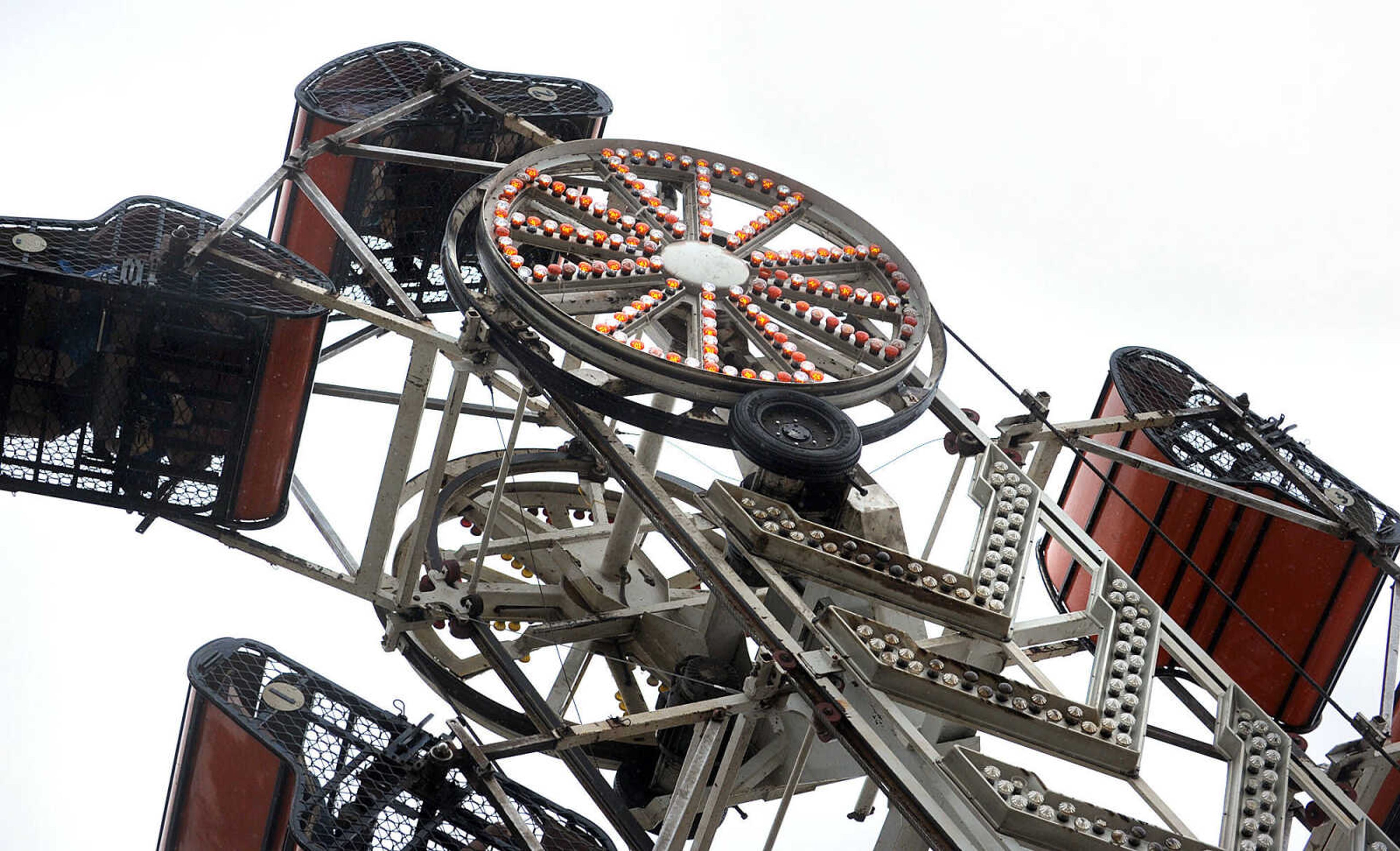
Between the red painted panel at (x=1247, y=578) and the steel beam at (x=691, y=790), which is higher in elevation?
the red painted panel at (x=1247, y=578)

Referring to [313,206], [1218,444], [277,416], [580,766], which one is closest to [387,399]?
[313,206]

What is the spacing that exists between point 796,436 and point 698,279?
139 inches

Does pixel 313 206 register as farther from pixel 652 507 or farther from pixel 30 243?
pixel 652 507

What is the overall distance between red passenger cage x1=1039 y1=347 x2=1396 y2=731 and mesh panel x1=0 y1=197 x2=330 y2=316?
11045 millimetres

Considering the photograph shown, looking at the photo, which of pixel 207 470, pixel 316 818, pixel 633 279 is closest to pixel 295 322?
pixel 207 470

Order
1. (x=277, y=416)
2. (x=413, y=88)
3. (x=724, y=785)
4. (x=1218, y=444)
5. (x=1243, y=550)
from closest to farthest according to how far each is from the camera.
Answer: (x=724, y=785) < (x=277, y=416) < (x=1243, y=550) < (x=1218, y=444) < (x=413, y=88)

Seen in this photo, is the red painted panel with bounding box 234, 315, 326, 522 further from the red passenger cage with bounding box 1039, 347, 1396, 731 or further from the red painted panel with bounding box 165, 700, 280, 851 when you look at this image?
the red passenger cage with bounding box 1039, 347, 1396, 731

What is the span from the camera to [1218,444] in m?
29.8

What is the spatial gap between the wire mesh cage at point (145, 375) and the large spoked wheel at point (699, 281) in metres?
2.69

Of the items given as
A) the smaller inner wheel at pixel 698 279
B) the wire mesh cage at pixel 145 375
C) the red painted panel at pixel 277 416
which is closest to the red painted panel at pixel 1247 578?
the smaller inner wheel at pixel 698 279

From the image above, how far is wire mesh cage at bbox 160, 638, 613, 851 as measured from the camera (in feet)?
73.3

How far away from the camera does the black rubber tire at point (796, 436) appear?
2233cm

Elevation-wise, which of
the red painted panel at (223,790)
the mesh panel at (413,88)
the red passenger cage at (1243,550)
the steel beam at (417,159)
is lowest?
the red painted panel at (223,790)

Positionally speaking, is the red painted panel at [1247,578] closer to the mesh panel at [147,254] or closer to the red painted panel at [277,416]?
the red painted panel at [277,416]
